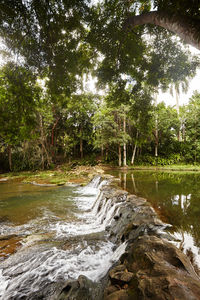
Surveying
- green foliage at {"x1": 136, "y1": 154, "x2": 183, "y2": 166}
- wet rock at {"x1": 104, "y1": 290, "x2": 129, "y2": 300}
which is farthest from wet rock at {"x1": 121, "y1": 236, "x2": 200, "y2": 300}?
green foliage at {"x1": 136, "y1": 154, "x2": 183, "y2": 166}

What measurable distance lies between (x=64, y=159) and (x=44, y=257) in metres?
24.1

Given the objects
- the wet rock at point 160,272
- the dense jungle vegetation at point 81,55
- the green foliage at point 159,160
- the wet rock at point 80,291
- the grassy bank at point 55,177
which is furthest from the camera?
the green foliage at point 159,160

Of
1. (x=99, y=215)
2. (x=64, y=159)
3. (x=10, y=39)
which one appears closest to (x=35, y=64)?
(x=10, y=39)

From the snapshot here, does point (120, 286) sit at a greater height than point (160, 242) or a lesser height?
lesser

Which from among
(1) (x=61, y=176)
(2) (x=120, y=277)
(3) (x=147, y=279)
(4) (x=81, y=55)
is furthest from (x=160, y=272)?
(1) (x=61, y=176)

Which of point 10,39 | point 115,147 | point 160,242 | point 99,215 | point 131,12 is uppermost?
point 131,12

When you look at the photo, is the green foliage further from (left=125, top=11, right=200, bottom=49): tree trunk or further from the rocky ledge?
(left=125, top=11, right=200, bottom=49): tree trunk

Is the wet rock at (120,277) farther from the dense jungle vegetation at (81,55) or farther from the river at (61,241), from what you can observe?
the dense jungle vegetation at (81,55)

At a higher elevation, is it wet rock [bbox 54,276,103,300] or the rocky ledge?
the rocky ledge

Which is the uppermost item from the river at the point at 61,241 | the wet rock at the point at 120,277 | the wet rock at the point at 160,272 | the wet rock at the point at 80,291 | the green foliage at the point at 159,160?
the green foliage at the point at 159,160

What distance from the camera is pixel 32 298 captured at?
253cm

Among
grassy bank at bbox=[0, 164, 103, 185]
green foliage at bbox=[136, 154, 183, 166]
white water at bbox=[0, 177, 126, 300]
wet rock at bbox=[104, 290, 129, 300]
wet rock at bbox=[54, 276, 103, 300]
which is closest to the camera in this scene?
wet rock at bbox=[104, 290, 129, 300]

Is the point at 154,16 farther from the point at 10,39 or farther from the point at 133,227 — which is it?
the point at 133,227

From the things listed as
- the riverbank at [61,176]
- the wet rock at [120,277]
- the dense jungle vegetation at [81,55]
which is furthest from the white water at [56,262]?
the riverbank at [61,176]
